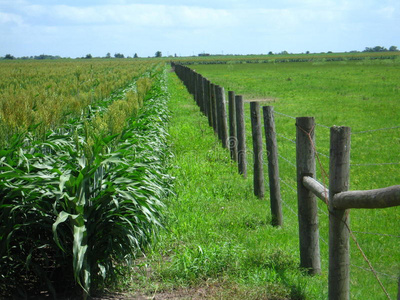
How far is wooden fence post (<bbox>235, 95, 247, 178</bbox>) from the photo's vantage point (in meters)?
9.05

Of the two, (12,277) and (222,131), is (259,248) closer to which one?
(12,277)

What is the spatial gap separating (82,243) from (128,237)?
401mm

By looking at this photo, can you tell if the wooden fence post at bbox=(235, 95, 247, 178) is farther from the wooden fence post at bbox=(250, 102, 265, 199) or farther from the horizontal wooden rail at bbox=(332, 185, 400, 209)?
the horizontal wooden rail at bbox=(332, 185, 400, 209)

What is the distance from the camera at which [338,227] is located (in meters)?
4.23

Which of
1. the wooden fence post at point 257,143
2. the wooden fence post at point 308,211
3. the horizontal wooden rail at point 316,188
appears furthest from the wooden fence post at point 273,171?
the horizontal wooden rail at point 316,188

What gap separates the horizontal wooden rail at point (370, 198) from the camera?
331 cm

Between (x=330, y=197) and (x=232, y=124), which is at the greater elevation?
(x=330, y=197)

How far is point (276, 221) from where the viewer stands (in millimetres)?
6605

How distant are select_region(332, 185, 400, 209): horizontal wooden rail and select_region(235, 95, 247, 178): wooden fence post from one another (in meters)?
4.96

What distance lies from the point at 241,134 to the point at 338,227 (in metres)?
5.07

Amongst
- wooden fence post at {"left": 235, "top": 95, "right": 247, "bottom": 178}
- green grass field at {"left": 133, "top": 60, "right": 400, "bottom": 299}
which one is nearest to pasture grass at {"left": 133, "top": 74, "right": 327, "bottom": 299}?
green grass field at {"left": 133, "top": 60, "right": 400, "bottom": 299}

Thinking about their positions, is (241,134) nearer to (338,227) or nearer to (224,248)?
(224,248)

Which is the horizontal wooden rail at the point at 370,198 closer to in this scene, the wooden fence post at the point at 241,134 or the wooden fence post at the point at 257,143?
the wooden fence post at the point at 257,143

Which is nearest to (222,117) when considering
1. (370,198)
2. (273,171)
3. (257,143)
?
(257,143)
